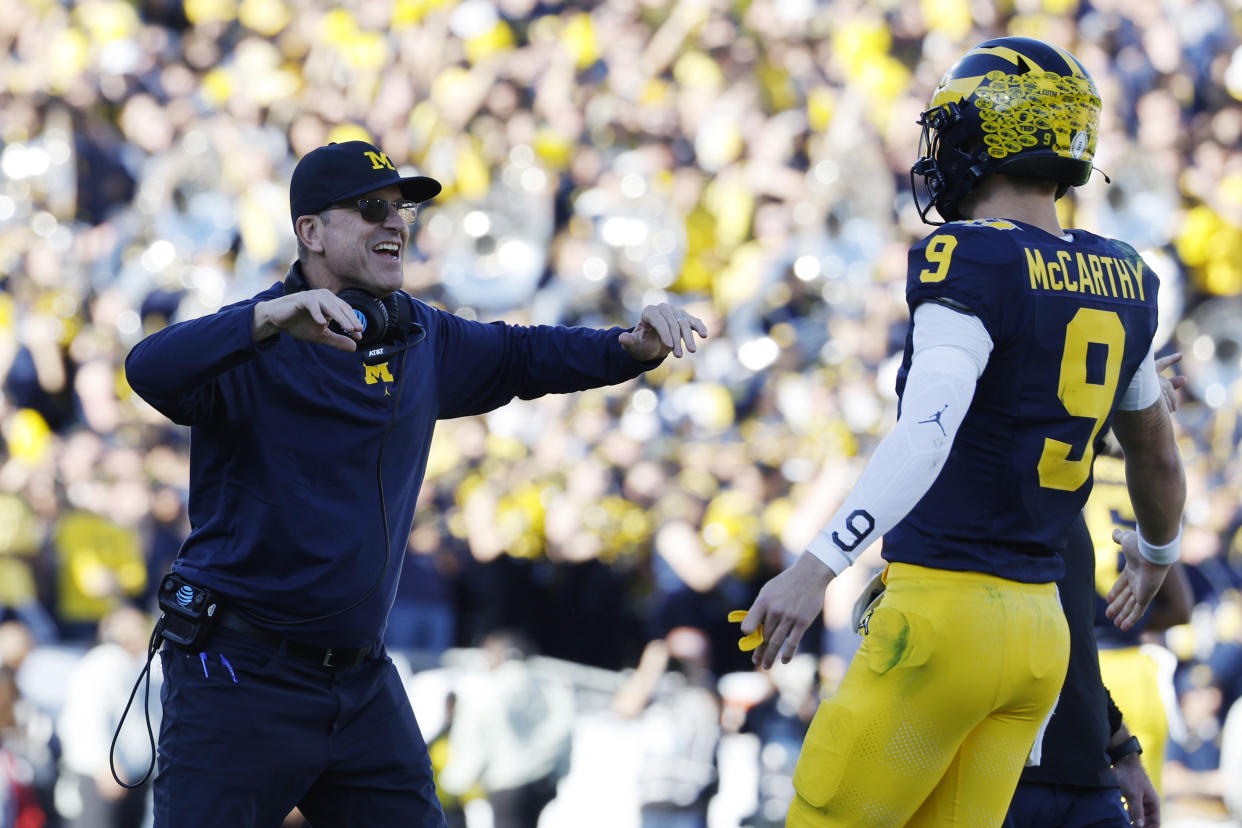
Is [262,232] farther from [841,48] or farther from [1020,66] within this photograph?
[1020,66]

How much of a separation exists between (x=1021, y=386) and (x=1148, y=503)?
2.16 ft

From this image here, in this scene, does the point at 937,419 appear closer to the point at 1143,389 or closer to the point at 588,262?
the point at 1143,389

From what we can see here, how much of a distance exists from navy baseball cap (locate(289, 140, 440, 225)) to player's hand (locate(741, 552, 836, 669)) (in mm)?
1478

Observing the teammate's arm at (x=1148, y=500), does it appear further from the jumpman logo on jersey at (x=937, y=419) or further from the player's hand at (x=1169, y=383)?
the jumpman logo on jersey at (x=937, y=419)

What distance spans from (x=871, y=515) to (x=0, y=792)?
18.4 ft

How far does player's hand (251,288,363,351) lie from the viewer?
2549mm

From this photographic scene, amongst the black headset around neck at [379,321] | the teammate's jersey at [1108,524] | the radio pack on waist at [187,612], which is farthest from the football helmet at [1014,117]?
the radio pack on waist at [187,612]

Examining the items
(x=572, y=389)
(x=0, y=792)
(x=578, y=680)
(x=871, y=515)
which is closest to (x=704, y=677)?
(x=578, y=680)

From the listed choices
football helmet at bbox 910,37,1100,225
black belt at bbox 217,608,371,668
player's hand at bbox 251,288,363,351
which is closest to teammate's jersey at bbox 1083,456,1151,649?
football helmet at bbox 910,37,1100,225

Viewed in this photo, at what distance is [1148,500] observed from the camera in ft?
9.38

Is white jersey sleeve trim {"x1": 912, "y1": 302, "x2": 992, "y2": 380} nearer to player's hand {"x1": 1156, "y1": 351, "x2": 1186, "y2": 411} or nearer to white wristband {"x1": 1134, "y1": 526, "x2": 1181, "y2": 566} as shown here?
player's hand {"x1": 1156, "y1": 351, "x2": 1186, "y2": 411}

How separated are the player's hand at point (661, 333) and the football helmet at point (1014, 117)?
68cm

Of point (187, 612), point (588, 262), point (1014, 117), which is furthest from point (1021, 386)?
point (588, 262)

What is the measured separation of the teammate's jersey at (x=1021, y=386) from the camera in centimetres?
238
